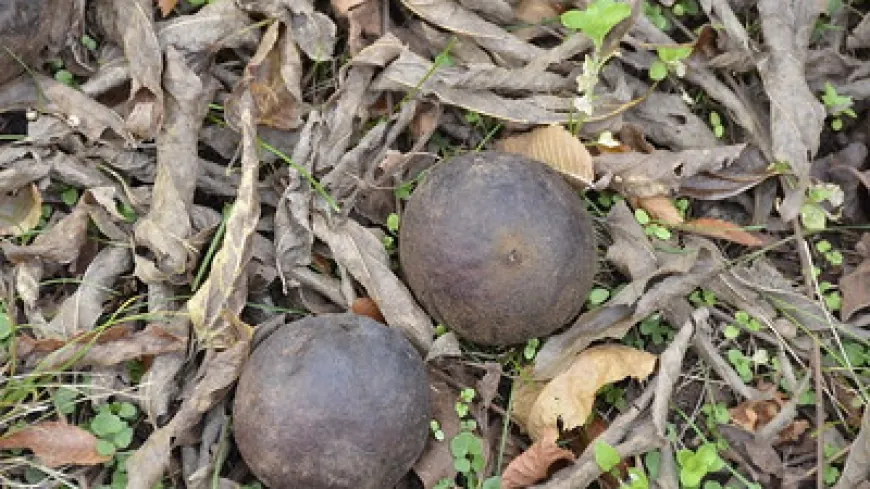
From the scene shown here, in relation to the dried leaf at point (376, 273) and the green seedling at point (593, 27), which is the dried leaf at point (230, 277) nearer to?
the dried leaf at point (376, 273)

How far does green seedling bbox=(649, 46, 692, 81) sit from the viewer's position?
372 centimetres

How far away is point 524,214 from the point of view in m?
3.26

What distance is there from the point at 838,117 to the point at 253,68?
2162 mm

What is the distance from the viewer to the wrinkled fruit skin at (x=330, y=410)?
3.06 metres

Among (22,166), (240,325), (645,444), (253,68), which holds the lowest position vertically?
(645,444)

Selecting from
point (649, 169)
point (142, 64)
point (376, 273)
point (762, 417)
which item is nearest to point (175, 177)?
point (142, 64)

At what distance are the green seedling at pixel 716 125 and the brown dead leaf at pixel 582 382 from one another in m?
0.91

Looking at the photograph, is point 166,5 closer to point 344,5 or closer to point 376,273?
point 344,5

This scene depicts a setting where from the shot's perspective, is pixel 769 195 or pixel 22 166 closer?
pixel 22 166

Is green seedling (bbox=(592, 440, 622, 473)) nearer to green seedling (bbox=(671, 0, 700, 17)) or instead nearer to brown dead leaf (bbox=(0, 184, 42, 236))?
green seedling (bbox=(671, 0, 700, 17))

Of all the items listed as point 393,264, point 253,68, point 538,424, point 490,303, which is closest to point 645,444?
point 538,424

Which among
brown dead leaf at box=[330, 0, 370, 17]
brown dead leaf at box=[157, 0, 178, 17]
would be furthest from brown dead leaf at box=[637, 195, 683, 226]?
brown dead leaf at box=[157, 0, 178, 17]

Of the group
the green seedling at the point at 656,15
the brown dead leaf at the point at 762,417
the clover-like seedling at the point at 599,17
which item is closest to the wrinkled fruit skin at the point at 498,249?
the clover-like seedling at the point at 599,17

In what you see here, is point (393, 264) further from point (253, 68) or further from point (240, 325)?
→ point (253, 68)
